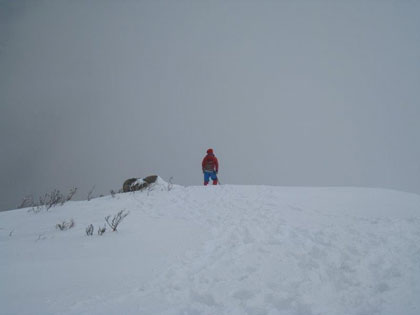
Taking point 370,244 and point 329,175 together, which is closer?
point 370,244

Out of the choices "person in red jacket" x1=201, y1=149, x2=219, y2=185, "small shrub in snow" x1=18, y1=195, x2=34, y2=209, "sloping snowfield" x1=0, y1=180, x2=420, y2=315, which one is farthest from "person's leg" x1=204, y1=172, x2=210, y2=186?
"small shrub in snow" x1=18, y1=195, x2=34, y2=209

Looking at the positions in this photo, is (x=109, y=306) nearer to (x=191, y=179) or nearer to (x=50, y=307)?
(x=50, y=307)

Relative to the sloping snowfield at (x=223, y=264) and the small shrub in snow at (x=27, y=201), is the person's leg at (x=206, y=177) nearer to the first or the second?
the sloping snowfield at (x=223, y=264)

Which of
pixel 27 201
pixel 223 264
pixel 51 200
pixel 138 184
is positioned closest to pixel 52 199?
pixel 51 200

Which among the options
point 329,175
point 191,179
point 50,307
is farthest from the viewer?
point 329,175

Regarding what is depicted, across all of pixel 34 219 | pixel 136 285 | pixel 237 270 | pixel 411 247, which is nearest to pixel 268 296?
pixel 237 270

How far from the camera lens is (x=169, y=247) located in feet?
10.2

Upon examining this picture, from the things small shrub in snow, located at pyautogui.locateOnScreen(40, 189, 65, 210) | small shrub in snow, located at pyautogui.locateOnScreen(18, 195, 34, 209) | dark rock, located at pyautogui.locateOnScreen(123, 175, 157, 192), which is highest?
small shrub in snow, located at pyautogui.locateOnScreen(40, 189, 65, 210)

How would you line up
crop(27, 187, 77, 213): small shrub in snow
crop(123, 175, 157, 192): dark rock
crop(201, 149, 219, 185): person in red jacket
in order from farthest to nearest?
crop(201, 149, 219, 185): person in red jacket < crop(123, 175, 157, 192): dark rock < crop(27, 187, 77, 213): small shrub in snow

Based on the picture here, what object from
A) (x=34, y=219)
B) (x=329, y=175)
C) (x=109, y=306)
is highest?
(x=109, y=306)

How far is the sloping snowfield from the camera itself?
1.95 meters

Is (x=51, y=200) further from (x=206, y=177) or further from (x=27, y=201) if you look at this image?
(x=206, y=177)

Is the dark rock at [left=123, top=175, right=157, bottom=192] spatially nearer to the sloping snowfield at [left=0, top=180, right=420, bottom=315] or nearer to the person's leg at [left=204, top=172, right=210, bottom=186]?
the person's leg at [left=204, top=172, right=210, bottom=186]

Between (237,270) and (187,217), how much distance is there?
7.64ft
